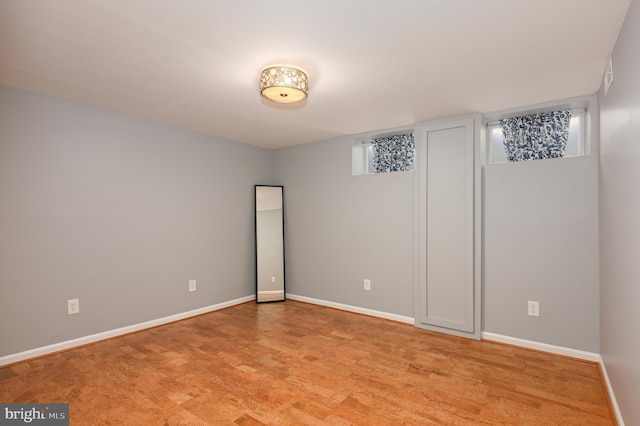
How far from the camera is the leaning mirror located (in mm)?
4992

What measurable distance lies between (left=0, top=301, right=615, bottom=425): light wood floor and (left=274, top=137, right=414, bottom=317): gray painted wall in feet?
2.52

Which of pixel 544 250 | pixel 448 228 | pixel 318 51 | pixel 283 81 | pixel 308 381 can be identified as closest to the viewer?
pixel 318 51

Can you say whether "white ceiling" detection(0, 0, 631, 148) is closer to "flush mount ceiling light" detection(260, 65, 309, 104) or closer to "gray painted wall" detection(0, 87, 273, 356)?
"flush mount ceiling light" detection(260, 65, 309, 104)

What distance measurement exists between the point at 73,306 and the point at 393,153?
3772mm

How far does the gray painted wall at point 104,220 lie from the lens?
9.46ft

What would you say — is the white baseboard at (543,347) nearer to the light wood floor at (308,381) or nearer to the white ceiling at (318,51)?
the light wood floor at (308,381)

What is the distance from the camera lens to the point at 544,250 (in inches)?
124

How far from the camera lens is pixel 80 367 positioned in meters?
2.78

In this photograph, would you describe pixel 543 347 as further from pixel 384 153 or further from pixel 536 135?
pixel 384 153

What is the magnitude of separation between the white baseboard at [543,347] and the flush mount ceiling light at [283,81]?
9.68ft

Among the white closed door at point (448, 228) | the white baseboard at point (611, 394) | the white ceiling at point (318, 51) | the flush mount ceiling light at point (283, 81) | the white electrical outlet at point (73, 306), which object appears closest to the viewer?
the white ceiling at point (318, 51)

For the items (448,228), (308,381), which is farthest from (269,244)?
(308,381)

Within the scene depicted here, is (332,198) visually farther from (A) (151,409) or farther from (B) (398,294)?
(A) (151,409)

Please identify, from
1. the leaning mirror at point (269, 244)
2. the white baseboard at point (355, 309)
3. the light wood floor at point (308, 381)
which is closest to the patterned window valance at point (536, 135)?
the light wood floor at point (308, 381)
